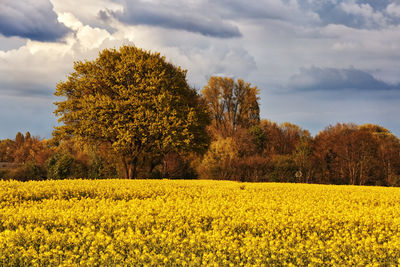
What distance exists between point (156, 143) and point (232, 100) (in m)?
31.0

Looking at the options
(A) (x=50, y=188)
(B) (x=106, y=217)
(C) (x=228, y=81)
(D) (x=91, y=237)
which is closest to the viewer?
(D) (x=91, y=237)

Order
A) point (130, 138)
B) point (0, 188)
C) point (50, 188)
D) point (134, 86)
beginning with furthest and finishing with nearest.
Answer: point (134, 86), point (130, 138), point (50, 188), point (0, 188)

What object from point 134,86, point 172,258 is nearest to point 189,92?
point 134,86

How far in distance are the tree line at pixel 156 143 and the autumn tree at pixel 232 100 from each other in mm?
9495

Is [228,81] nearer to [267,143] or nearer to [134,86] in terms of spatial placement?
[267,143]

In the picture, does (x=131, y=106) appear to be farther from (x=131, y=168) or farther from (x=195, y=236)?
(x=195, y=236)

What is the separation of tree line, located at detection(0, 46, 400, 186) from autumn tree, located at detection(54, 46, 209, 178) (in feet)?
0.25

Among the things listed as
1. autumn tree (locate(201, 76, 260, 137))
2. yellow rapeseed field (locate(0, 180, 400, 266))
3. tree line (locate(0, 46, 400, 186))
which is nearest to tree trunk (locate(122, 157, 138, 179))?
tree line (locate(0, 46, 400, 186))

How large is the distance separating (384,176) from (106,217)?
123 feet

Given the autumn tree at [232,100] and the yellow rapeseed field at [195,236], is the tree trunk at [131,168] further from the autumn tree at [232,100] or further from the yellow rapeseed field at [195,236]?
the autumn tree at [232,100]

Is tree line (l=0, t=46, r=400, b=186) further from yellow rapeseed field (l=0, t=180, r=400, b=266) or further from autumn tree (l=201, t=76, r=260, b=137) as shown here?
yellow rapeseed field (l=0, t=180, r=400, b=266)

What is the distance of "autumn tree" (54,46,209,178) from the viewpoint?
1104 inches

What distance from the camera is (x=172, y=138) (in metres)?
28.1

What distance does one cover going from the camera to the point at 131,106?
28.4 m
